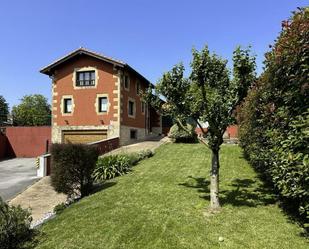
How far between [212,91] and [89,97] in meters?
19.9

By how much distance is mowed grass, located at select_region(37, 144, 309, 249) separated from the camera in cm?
731

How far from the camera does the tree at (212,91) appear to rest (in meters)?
9.38

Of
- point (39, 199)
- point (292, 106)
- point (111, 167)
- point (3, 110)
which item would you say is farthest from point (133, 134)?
point (3, 110)

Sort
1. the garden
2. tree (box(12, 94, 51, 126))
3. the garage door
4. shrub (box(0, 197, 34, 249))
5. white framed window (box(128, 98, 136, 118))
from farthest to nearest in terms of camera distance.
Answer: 1. tree (box(12, 94, 51, 126))
2. white framed window (box(128, 98, 136, 118))
3. the garage door
4. shrub (box(0, 197, 34, 249))
5. the garden

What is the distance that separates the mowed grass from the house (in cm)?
1398

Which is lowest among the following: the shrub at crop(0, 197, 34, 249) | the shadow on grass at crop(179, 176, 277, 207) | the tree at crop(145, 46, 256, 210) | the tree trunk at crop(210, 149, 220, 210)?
the shrub at crop(0, 197, 34, 249)

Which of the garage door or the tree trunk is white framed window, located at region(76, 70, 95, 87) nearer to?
the garage door

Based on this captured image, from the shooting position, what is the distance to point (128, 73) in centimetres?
2967

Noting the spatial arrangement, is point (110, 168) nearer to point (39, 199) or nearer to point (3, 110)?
point (39, 199)

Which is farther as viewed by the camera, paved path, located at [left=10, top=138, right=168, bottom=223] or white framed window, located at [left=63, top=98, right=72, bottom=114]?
white framed window, located at [left=63, top=98, right=72, bottom=114]

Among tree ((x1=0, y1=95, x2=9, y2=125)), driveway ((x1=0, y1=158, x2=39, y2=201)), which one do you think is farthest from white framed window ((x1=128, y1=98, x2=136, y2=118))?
tree ((x1=0, y1=95, x2=9, y2=125))

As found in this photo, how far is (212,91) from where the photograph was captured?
959 cm

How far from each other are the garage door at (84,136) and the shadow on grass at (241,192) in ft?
51.6

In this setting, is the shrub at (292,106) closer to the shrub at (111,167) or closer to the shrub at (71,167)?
the shrub at (71,167)
